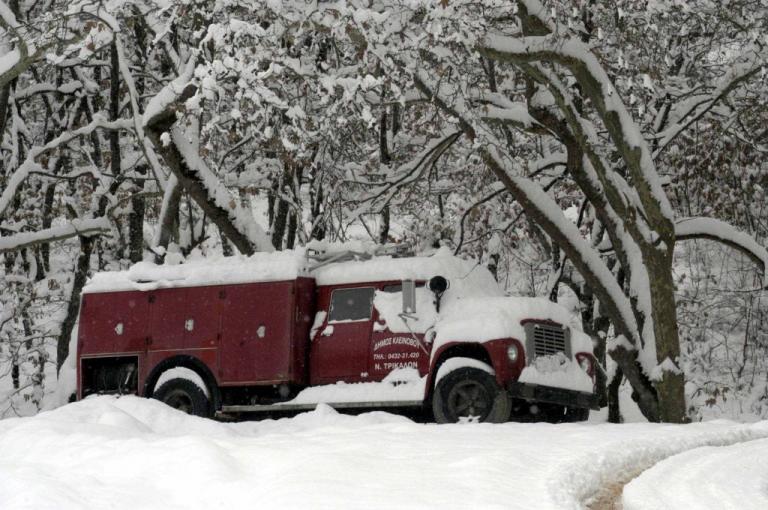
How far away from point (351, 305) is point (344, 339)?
470mm

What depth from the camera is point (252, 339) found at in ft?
45.5

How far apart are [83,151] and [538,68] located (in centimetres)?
1260

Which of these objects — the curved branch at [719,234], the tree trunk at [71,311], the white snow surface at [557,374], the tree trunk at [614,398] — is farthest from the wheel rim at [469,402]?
the tree trunk at [71,311]

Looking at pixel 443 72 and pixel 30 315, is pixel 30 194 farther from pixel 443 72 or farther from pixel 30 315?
pixel 443 72

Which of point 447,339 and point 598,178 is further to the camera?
point 598,178

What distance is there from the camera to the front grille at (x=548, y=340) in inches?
497

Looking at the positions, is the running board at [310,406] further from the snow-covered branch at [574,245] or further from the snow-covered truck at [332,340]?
the snow-covered branch at [574,245]

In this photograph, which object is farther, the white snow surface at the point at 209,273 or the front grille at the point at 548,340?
the white snow surface at the point at 209,273

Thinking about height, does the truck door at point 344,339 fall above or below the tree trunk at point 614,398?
above

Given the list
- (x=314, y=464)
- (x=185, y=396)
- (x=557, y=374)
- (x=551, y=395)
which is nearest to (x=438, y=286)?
(x=557, y=374)

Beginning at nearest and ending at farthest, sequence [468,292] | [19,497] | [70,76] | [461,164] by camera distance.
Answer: [19,497] < [468,292] < [461,164] < [70,76]

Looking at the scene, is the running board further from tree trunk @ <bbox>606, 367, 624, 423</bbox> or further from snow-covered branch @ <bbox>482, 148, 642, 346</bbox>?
tree trunk @ <bbox>606, 367, 624, 423</bbox>

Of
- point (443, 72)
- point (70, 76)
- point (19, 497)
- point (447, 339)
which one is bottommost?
point (19, 497)

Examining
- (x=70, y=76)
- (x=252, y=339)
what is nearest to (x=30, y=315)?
(x=70, y=76)
